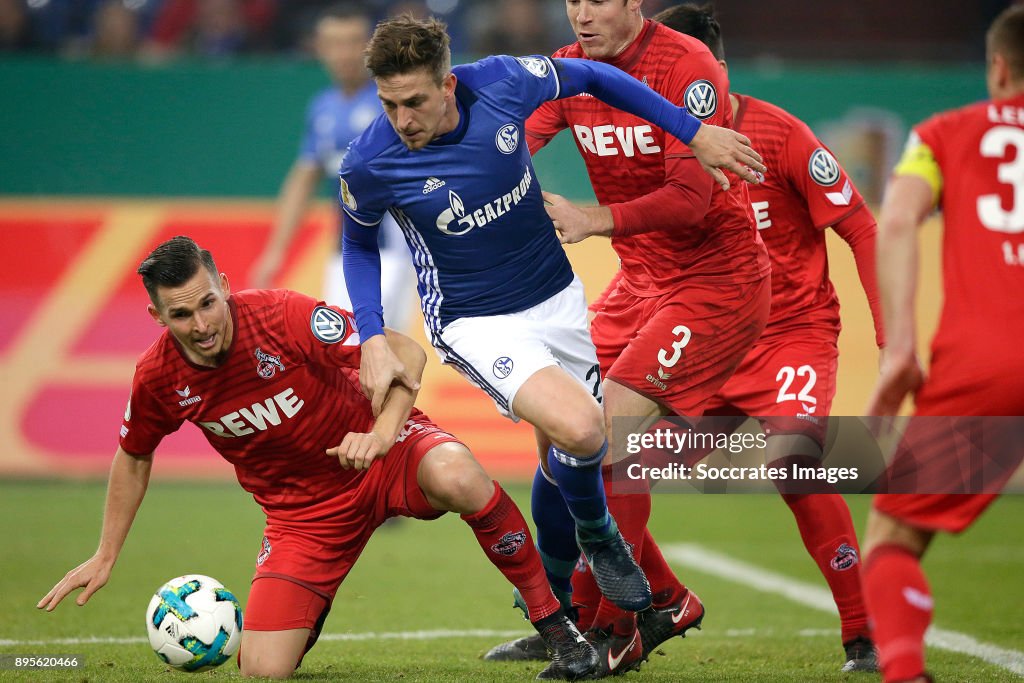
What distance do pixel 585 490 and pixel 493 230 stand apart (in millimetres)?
1037

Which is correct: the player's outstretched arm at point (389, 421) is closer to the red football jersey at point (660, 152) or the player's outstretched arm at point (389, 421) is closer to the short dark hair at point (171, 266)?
the short dark hair at point (171, 266)

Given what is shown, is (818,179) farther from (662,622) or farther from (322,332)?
(322,332)

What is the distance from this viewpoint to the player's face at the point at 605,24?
5145 mm

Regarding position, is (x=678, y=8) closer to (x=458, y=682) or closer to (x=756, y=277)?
(x=756, y=277)

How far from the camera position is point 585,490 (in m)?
4.68

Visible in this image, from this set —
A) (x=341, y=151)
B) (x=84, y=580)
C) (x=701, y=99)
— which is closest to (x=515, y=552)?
(x=84, y=580)

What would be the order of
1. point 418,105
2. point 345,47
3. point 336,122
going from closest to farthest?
point 418,105
point 345,47
point 336,122

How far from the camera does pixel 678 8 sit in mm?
5719

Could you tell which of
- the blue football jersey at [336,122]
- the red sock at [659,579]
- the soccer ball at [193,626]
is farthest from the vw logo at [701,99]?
the blue football jersey at [336,122]

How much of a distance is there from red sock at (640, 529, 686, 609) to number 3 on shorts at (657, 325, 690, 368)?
799 mm

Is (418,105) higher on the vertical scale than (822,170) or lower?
higher

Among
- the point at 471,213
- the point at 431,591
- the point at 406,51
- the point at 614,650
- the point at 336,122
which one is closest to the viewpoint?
the point at 406,51

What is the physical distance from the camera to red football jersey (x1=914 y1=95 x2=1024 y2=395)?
346cm

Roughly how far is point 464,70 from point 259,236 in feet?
20.9
